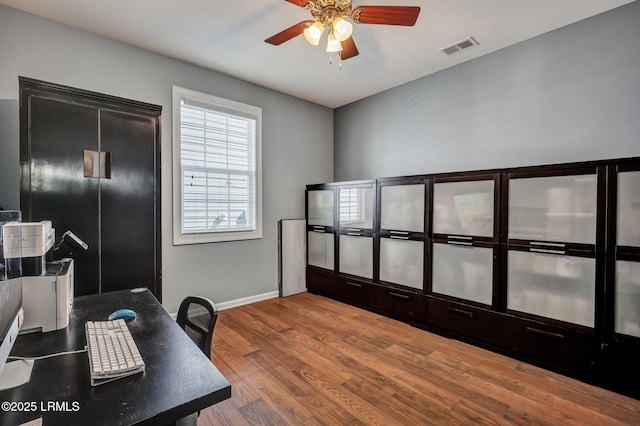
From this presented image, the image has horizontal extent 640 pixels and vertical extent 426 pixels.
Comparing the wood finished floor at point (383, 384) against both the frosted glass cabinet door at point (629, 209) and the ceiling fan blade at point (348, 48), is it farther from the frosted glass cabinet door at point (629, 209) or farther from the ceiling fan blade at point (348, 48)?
the ceiling fan blade at point (348, 48)

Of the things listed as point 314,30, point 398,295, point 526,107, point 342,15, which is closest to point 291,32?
point 314,30

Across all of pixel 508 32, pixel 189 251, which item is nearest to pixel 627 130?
pixel 508 32

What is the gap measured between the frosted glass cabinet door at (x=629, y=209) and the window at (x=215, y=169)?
138 inches

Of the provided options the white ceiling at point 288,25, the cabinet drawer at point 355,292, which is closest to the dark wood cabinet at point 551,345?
the cabinet drawer at point 355,292

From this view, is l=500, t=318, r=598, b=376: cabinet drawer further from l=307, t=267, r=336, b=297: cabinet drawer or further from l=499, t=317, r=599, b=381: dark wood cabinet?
l=307, t=267, r=336, b=297: cabinet drawer

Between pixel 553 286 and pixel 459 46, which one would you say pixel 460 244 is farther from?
pixel 459 46

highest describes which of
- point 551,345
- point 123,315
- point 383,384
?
point 123,315

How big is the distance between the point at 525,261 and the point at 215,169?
335 cm

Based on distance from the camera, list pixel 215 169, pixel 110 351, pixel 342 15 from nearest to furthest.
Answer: pixel 110 351, pixel 342 15, pixel 215 169

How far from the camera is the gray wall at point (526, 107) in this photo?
2.44m

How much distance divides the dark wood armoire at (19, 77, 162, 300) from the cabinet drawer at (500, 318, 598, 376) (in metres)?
3.24

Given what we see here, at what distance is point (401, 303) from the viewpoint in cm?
338

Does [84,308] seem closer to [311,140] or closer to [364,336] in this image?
[364,336]

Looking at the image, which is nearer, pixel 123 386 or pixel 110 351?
pixel 123 386
